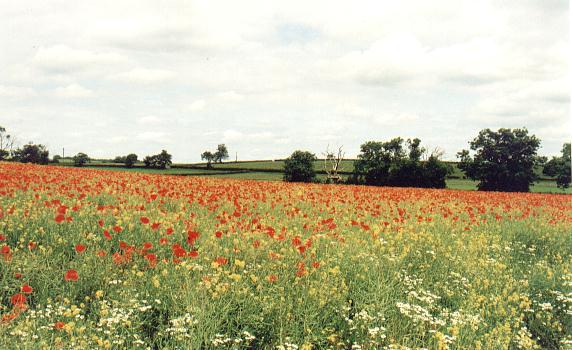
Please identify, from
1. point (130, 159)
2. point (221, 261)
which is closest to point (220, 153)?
point (130, 159)

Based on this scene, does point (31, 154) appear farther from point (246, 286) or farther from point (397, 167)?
point (246, 286)

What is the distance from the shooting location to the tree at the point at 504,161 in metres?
51.5

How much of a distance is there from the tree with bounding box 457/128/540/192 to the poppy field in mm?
46796

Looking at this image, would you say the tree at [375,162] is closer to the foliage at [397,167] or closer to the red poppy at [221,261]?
the foliage at [397,167]

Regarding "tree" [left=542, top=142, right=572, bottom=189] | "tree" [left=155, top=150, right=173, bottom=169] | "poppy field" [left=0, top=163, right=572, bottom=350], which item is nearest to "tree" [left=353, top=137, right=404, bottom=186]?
"tree" [left=542, top=142, right=572, bottom=189]

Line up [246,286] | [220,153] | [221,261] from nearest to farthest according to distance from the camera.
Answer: [246,286], [221,261], [220,153]

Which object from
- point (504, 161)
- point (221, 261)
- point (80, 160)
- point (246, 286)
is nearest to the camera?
point (246, 286)

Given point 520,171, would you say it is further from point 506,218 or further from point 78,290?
point 78,290

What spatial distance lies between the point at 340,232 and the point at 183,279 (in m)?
3.72

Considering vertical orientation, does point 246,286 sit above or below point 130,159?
below

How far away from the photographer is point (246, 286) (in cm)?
520

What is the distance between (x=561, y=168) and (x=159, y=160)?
167ft

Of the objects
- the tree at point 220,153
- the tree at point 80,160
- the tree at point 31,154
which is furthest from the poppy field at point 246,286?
the tree at point 220,153

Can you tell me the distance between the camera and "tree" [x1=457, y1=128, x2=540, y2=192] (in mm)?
51500
